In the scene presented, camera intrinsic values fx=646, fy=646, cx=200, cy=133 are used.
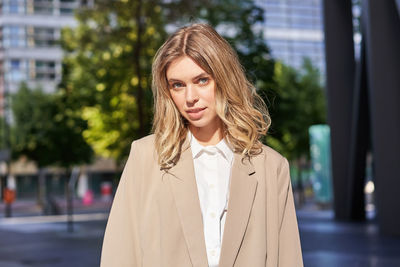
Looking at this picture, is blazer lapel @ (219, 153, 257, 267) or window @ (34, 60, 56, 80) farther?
window @ (34, 60, 56, 80)

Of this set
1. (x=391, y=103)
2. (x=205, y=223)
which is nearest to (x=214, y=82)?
(x=205, y=223)

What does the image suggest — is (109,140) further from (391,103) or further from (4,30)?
(4,30)

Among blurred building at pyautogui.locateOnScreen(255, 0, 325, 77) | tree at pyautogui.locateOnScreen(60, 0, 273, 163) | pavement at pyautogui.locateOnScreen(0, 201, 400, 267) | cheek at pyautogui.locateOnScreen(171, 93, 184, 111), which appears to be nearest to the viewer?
cheek at pyautogui.locateOnScreen(171, 93, 184, 111)

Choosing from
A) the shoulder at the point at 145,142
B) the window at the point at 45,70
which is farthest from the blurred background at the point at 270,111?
the window at the point at 45,70

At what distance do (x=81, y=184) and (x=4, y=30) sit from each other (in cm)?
1757

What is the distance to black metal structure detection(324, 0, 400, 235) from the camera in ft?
44.1

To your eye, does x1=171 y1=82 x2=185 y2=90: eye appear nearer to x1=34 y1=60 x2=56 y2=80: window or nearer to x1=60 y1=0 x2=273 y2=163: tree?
x1=60 y1=0 x2=273 y2=163: tree

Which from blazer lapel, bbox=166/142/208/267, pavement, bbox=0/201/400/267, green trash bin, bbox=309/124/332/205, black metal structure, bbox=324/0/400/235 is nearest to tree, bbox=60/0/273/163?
green trash bin, bbox=309/124/332/205

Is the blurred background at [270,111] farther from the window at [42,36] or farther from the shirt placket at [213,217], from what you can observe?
the window at [42,36]

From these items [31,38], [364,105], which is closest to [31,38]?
[31,38]

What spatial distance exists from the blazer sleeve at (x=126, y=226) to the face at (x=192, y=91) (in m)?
0.25

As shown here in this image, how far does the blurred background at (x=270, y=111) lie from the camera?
13391mm

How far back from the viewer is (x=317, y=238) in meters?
13.9

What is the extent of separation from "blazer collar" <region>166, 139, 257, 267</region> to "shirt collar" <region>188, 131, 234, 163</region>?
0.12 feet
